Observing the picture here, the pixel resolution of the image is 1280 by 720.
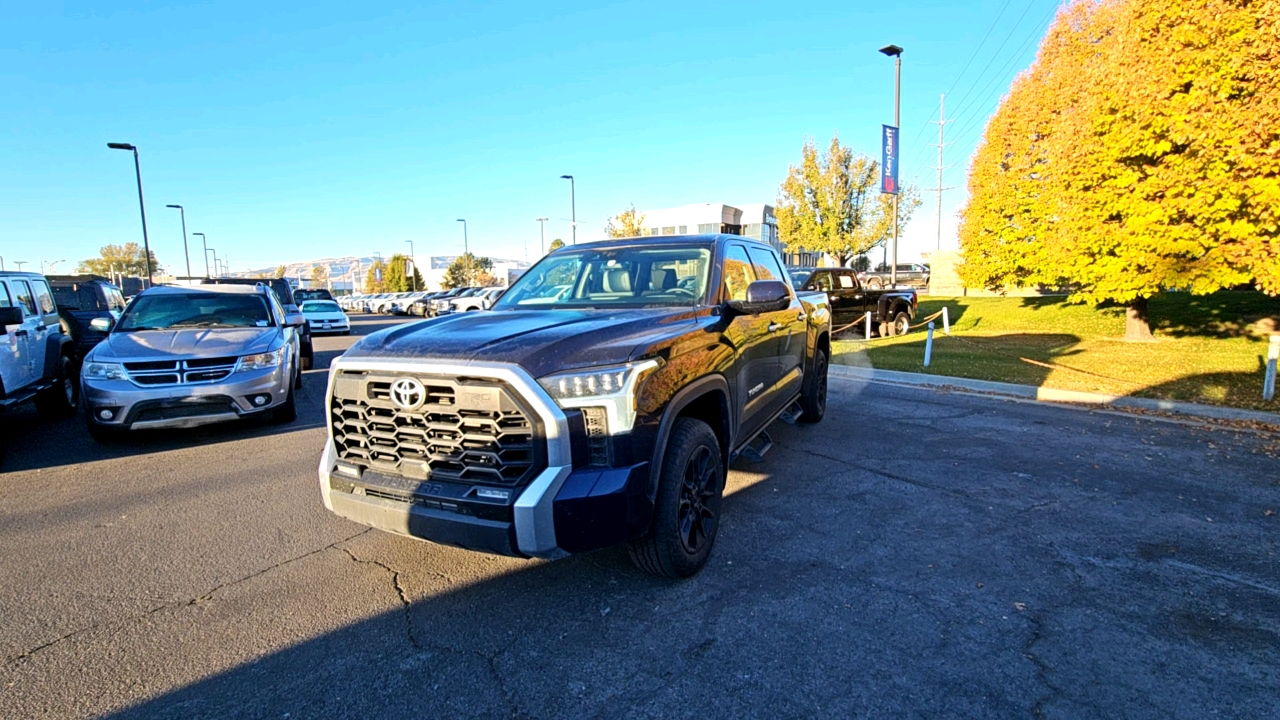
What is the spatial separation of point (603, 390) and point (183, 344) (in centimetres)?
567

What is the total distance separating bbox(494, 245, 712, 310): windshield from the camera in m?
3.97

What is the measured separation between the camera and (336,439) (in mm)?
3176

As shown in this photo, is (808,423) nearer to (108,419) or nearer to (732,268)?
(732,268)

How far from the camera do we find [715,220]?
51500mm

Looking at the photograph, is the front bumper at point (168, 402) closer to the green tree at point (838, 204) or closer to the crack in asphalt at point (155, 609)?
the crack in asphalt at point (155, 609)

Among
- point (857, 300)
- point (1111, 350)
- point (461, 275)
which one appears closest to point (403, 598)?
point (1111, 350)

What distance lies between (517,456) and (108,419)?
5.41 meters

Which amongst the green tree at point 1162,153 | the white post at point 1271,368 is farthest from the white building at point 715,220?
the white post at point 1271,368

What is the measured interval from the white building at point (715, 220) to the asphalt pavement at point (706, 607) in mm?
45636

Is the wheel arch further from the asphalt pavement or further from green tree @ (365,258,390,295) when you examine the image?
green tree @ (365,258,390,295)

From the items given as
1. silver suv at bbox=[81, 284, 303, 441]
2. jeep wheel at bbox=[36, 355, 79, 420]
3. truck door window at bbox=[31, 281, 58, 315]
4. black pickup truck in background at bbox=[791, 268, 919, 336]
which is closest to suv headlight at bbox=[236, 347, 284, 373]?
silver suv at bbox=[81, 284, 303, 441]

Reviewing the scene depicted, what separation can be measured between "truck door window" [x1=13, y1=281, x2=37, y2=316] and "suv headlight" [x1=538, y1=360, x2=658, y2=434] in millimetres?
8184

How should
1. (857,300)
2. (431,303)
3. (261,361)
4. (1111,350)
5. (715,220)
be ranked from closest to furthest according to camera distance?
(261,361)
(1111,350)
(857,300)
(431,303)
(715,220)

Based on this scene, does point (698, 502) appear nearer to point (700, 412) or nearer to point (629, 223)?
point (700, 412)
